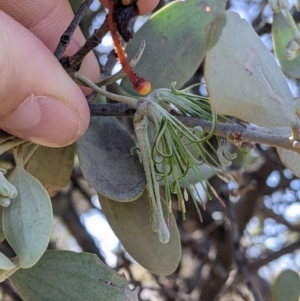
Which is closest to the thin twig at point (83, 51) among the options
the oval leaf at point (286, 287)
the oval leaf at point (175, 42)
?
the oval leaf at point (175, 42)

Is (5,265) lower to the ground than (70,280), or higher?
higher

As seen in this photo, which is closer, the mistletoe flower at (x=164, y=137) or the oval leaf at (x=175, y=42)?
the mistletoe flower at (x=164, y=137)

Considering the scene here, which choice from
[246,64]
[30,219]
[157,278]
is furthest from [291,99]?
[157,278]

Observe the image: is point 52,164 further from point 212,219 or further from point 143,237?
point 212,219

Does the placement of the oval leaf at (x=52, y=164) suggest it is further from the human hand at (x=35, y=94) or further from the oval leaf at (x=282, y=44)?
the oval leaf at (x=282, y=44)

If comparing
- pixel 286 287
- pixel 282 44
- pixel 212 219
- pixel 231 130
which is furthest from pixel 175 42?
pixel 212 219

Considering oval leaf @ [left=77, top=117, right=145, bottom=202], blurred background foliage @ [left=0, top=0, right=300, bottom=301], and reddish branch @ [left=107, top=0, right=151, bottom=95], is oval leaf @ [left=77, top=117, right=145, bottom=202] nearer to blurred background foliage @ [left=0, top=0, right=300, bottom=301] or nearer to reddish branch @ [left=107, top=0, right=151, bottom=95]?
reddish branch @ [left=107, top=0, right=151, bottom=95]

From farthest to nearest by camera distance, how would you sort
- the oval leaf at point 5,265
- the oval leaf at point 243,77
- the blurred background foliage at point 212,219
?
the blurred background foliage at point 212,219 < the oval leaf at point 5,265 < the oval leaf at point 243,77
